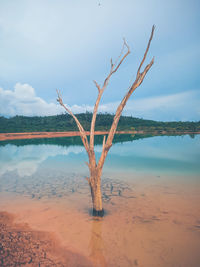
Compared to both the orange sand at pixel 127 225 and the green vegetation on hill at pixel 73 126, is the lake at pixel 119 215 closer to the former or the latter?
the orange sand at pixel 127 225

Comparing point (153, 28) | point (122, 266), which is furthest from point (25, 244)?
point (153, 28)

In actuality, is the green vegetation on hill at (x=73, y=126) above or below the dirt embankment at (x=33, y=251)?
above

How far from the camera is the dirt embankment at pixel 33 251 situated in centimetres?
292

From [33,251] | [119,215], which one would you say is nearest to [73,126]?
[119,215]

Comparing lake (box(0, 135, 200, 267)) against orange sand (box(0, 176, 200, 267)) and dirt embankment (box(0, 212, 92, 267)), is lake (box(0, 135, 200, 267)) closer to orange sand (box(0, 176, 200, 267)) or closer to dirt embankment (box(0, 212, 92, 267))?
orange sand (box(0, 176, 200, 267))

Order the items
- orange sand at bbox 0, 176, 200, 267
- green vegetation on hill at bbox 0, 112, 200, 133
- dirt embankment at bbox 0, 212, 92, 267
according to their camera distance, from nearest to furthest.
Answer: dirt embankment at bbox 0, 212, 92, 267 → orange sand at bbox 0, 176, 200, 267 → green vegetation on hill at bbox 0, 112, 200, 133

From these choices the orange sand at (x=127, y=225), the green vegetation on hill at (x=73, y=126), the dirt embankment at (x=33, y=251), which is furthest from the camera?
the green vegetation on hill at (x=73, y=126)

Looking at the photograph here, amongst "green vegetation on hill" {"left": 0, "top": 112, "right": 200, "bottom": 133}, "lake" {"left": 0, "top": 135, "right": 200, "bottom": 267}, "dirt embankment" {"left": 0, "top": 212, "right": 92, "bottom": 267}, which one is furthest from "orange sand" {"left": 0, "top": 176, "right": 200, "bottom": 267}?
"green vegetation on hill" {"left": 0, "top": 112, "right": 200, "bottom": 133}

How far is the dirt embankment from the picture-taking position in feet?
9.59

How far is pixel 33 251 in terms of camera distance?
319cm

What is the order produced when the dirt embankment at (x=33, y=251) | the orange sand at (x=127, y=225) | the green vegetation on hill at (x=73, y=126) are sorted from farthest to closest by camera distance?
1. the green vegetation on hill at (x=73, y=126)
2. the orange sand at (x=127, y=225)
3. the dirt embankment at (x=33, y=251)

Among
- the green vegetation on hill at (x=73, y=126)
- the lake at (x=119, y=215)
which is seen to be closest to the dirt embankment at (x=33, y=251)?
the lake at (x=119, y=215)

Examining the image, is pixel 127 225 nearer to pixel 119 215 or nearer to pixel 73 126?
pixel 119 215

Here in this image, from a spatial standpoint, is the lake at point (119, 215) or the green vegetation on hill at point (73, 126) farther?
the green vegetation on hill at point (73, 126)
